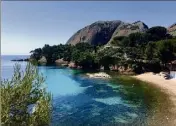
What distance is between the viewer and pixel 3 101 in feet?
68.4

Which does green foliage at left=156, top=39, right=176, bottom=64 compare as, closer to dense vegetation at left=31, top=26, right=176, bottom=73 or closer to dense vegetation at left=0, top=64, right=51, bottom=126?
dense vegetation at left=31, top=26, right=176, bottom=73

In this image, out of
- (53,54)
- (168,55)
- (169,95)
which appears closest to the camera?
(169,95)

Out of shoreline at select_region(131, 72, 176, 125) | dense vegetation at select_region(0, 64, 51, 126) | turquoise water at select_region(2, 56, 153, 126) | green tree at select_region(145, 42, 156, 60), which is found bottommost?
turquoise water at select_region(2, 56, 153, 126)

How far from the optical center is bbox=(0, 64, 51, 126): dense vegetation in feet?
69.8

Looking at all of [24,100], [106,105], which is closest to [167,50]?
[106,105]

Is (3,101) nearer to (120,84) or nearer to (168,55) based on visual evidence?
(120,84)

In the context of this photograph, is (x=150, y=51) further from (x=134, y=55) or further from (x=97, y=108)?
(x=97, y=108)

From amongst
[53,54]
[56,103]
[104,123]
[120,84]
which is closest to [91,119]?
[104,123]

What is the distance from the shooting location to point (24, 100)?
22328mm

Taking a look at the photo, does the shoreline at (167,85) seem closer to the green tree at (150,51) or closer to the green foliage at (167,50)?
the green foliage at (167,50)

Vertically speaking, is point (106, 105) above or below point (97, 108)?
above

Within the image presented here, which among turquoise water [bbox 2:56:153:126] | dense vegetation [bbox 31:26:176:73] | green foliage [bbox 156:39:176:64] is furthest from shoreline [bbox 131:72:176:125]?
dense vegetation [bbox 31:26:176:73]

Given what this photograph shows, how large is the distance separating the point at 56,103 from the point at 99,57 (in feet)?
243

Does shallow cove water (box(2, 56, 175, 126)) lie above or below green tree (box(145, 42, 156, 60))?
below
